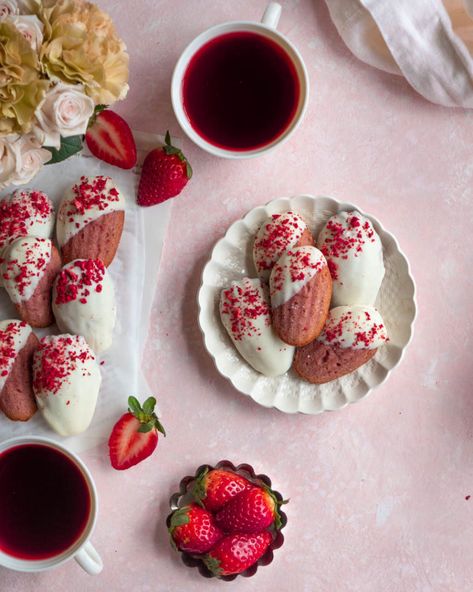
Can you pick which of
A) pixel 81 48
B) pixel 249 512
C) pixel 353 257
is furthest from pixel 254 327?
pixel 81 48

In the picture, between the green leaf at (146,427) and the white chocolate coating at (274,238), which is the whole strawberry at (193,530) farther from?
the white chocolate coating at (274,238)

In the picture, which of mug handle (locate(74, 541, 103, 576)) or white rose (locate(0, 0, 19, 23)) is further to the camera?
mug handle (locate(74, 541, 103, 576))

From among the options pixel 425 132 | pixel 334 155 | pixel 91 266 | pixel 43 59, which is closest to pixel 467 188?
pixel 425 132

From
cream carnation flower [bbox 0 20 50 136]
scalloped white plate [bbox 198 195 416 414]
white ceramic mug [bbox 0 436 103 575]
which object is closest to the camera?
cream carnation flower [bbox 0 20 50 136]

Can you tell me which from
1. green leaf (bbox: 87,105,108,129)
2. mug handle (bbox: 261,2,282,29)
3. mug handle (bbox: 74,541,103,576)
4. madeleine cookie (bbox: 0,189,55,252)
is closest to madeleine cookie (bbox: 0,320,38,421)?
madeleine cookie (bbox: 0,189,55,252)

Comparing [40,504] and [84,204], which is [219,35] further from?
[40,504]

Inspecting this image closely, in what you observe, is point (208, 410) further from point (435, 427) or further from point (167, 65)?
point (167, 65)

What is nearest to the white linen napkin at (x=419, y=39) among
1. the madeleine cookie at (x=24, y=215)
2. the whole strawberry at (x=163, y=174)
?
the whole strawberry at (x=163, y=174)

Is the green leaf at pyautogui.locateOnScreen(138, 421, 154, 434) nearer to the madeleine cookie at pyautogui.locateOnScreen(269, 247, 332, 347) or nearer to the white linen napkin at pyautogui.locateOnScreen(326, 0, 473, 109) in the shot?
the madeleine cookie at pyautogui.locateOnScreen(269, 247, 332, 347)
